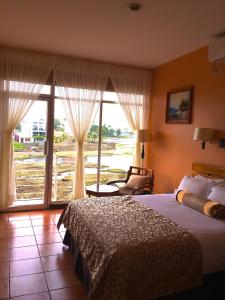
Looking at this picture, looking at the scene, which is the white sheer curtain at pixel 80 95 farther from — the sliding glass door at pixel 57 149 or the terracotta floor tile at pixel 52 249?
A: the terracotta floor tile at pixel 52 249

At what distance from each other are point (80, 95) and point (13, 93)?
113cm

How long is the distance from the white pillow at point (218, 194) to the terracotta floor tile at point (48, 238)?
2028 millimetres

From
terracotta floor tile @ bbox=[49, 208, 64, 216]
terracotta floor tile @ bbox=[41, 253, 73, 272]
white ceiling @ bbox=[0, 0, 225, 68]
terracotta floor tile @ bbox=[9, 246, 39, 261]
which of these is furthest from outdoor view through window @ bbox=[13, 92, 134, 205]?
terracotta floor tile @ bbox=[41, 253, 73, 272]

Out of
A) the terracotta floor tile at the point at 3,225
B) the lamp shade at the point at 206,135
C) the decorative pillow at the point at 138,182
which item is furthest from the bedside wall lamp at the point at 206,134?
the terracotta floor tile at the point at 3,225

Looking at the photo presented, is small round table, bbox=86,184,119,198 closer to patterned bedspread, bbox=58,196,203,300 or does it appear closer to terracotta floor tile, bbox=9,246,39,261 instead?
terracotta floor tile, bbox=9,246,39,261

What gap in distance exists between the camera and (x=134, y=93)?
502 centimetres

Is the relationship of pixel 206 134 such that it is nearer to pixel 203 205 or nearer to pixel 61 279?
pixel 203 205

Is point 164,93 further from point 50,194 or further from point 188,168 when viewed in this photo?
point 50,194

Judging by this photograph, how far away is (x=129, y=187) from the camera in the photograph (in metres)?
4.46

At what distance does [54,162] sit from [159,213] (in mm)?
2620

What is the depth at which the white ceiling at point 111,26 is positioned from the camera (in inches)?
105

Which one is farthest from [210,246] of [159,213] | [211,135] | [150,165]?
[150,165]

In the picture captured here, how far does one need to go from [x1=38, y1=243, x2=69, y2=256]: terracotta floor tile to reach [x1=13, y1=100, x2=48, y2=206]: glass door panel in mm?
1585

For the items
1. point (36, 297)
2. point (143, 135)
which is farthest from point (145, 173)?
point (36, 297)
